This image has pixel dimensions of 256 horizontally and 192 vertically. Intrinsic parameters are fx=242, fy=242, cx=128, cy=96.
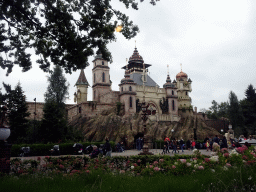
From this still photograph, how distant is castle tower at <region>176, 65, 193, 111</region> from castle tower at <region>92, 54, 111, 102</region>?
842 inches

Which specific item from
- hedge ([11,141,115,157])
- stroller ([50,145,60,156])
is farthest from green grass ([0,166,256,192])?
hedge ([11,141,115,157])

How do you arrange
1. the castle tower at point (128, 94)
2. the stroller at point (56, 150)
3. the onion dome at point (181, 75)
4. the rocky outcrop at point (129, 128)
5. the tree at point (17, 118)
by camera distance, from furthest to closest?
the onion dome at point (181, 75)
the castle tower at point (128, 94)
the rocky outcrop at point (129, 128)
the tree at point (17, 118)
the stroller at point (56, 150)

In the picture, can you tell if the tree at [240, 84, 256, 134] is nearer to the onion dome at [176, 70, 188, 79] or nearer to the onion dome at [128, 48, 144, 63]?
the onion dome at [176, 70, 188, 79]

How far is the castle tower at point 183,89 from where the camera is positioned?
208 feet

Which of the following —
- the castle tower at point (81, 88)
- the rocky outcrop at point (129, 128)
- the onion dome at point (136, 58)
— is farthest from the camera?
the onion dome at point (136, 58)

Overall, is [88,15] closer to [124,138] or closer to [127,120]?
[124,138]

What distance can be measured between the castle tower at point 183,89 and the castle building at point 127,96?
5.60ft

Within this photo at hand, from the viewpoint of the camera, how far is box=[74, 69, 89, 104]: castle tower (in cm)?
5406

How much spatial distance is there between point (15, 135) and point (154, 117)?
2760cm

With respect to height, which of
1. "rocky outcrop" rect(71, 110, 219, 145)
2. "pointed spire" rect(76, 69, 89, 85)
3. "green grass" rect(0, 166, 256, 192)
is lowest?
"green grass" rect(0, 166, 256, 192)

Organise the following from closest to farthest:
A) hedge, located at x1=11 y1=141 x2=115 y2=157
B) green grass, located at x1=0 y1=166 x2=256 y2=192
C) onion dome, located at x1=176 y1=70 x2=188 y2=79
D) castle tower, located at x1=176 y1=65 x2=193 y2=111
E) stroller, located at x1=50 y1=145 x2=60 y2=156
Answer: green grass, located at x1=0 y1=166 x2=256 y2=192, hedge, located at x1=11 y1=141 x2=115 y2=157, stroller, located at x1=50 y1=145 x2=60 y2=156, castle tower, located at x1=176 y1=65 x2=193 y2=111, onion dome, located at x1=176 y1=70 x2=188 y2=79

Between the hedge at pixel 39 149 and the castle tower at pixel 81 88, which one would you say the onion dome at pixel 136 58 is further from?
the hedge at pixel 39 149

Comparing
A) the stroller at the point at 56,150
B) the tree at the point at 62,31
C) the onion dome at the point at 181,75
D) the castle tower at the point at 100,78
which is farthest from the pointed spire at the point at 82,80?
the tree at the point at 62,31

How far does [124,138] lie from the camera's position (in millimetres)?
37656
